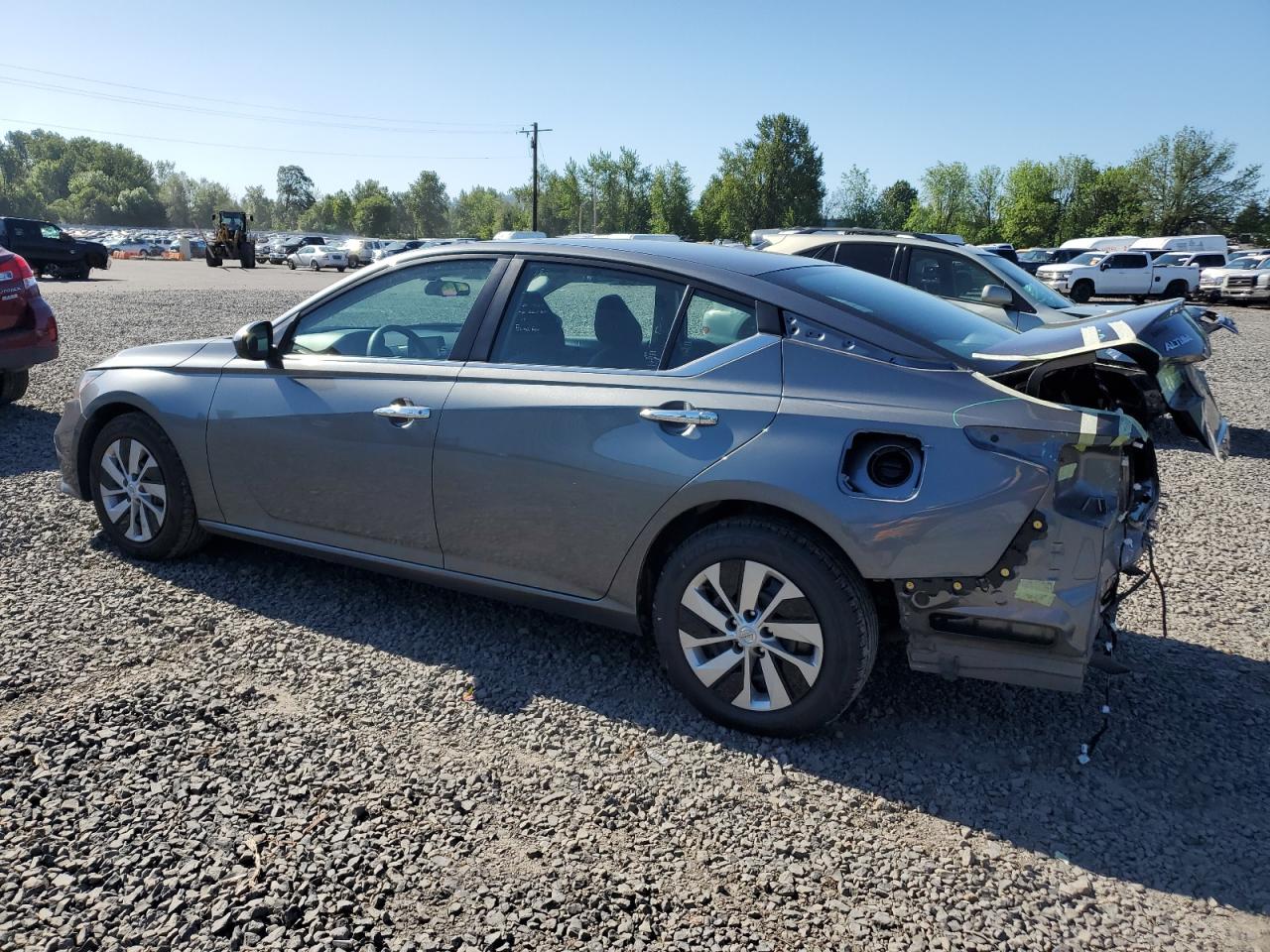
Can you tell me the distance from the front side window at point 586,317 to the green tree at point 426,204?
528ft

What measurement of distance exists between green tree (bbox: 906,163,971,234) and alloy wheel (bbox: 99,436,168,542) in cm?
11139

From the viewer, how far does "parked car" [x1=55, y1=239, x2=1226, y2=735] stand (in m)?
2.85

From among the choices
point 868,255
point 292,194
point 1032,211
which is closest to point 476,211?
point 292,194

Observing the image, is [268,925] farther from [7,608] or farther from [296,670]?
[7,608]

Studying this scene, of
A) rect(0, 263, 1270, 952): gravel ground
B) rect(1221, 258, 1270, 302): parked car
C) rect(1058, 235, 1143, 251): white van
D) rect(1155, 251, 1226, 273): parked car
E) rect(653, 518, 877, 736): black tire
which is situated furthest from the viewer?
rect(1058, 235, 1143, 251): white van

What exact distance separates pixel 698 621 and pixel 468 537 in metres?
1.04

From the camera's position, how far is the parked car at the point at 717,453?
9.36ft

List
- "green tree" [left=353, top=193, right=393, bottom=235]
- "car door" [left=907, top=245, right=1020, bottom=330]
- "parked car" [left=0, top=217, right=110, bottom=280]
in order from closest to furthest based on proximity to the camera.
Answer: "car door" [left=907, top=245, right=1020, bottom=330] < "parked car" [left=0, top=217, right=110, bottom=280] < "green tree" [left=353, top=193, right=393, bottom=235]

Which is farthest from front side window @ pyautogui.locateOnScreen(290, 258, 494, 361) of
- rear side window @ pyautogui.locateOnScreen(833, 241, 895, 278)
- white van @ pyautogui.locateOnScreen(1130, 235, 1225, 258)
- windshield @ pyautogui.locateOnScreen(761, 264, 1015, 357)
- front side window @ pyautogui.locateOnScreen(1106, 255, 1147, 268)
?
white van @ pyautogui.locateOnScreen(1130, 235, 1225, 258)

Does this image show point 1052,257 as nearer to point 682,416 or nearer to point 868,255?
point 868,255

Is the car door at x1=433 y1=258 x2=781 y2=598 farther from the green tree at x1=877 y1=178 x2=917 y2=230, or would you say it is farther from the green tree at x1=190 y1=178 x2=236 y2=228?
the green tree at x1=190 y1=178 x2=236 y2=228

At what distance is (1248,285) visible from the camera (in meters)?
29.4

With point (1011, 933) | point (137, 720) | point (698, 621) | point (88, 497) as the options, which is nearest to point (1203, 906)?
point (1011, 933)

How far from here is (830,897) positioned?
2.46 m
